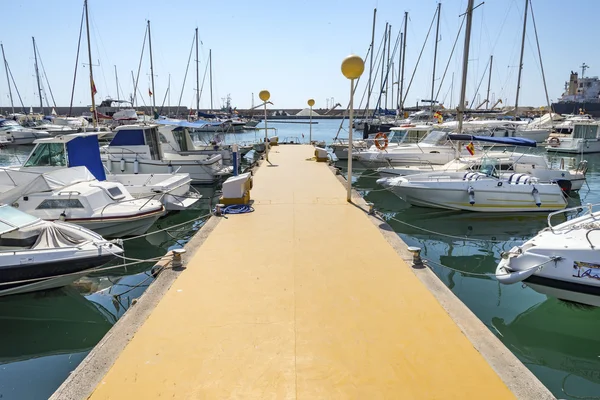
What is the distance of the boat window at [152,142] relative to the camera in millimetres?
17500

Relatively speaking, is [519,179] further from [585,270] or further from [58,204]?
[58,204]

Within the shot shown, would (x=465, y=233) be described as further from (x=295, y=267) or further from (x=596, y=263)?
(x=295, y=267)

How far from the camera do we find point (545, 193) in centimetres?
1298

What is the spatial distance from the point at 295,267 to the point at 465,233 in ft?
25.4

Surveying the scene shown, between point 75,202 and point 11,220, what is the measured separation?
2.65 meters

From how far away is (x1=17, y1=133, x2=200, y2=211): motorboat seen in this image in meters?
11.2

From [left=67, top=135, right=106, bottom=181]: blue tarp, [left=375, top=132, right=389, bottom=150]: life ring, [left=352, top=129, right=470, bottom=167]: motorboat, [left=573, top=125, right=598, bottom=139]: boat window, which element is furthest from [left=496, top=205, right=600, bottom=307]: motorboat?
[left=573, top=125, right=598, bottom=139]: boat window

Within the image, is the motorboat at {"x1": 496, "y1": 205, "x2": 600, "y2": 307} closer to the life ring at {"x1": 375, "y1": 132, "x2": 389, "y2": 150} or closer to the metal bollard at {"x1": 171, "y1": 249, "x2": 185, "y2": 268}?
the metal bollard at {"x1": 171, "y1": 249, "x2": 185, "y2": 268}

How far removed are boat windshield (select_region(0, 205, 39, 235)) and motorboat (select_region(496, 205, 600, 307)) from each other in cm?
815

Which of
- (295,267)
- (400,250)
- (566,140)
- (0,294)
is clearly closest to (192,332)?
(295,267)

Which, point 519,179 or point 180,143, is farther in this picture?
point 180,143

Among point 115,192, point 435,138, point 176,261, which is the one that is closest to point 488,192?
point 435,138

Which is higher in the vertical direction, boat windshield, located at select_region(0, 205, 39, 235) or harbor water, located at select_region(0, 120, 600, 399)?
boat windshield, located at select_region(0, 205, 39, 235)

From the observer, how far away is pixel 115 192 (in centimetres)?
1087
